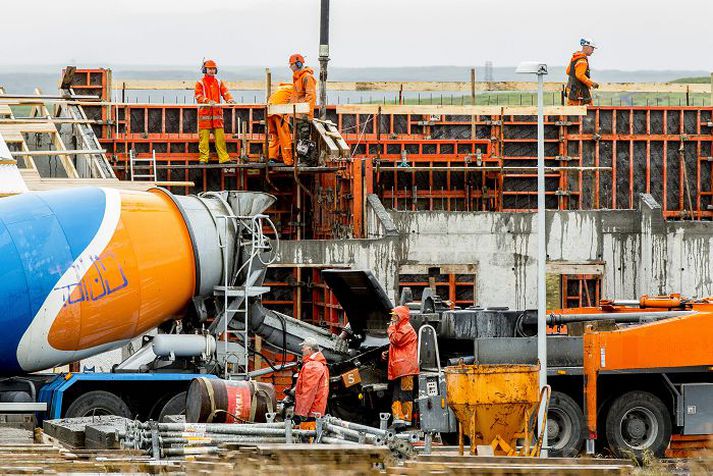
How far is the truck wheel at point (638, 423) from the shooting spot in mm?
22000

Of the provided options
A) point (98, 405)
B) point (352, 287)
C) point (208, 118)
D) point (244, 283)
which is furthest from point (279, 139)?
point (98, 405)

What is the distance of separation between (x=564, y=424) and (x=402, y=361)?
8.40ft

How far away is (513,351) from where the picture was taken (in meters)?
22.1

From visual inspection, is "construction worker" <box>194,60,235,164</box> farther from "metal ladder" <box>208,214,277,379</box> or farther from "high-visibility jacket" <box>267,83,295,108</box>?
"metal ladder" <box>208,214,277,379</box>

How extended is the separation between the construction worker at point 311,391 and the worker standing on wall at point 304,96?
12.0 metres

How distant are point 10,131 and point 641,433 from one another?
1354 cm

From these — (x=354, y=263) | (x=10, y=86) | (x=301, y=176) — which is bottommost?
(x=354, y=263)

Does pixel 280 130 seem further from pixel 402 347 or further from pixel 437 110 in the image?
pixel 402 347

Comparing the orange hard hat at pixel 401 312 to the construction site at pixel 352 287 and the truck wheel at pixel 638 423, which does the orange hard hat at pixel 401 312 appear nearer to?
the construction site at pixel 352 287

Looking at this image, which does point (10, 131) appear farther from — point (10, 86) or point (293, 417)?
point (10, 86)

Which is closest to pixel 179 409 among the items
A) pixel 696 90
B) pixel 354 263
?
pixel 354 263

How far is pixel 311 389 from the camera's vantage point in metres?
20.2

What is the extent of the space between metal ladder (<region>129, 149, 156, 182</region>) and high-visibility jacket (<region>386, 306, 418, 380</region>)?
10.9 m

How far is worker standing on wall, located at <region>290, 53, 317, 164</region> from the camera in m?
32.0
